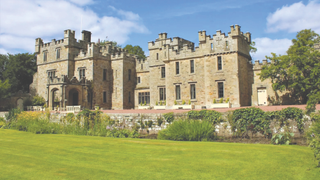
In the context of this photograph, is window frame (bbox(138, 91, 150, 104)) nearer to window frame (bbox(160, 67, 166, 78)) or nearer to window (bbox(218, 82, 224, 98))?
window frame (bbox(160, 67, 166, 78))

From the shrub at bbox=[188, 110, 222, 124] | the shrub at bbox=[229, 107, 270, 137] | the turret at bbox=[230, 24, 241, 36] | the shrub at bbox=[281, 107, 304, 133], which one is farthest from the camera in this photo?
the turret at bbox=[230, 24, 241, 36]

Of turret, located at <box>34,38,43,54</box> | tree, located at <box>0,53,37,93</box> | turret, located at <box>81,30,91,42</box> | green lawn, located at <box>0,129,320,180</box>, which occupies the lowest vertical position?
green lawn, located at <box>0,129,320,180</box>

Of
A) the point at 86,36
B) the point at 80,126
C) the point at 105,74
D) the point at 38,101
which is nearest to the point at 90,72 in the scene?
the point at 105,74

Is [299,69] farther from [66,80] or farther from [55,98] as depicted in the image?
[55,98]

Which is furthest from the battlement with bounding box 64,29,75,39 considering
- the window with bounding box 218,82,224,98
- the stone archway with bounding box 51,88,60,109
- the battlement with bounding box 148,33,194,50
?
the window with bounding box 218,82,224,98

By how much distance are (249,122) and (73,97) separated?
26.6m

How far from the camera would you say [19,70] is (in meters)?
45.3

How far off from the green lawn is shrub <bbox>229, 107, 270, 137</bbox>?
4.48 m

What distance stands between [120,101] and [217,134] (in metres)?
22.5

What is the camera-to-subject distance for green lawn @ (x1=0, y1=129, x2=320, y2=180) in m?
6.45

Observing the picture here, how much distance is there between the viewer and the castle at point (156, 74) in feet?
87.1

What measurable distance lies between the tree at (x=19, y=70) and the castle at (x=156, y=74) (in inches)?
261

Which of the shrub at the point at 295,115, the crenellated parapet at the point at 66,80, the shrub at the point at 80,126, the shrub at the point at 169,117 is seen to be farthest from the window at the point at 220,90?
the crenellated parapet at the point at 66,80

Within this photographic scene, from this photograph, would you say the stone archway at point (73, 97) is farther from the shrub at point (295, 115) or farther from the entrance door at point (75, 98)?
the shrub at point (295, 115)
